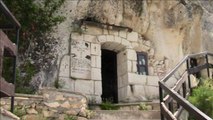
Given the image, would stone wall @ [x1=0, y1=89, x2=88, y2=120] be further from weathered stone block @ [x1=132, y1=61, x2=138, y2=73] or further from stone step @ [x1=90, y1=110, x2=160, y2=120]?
weathered stone block @ [x1=132, y1=61, x2=138, y2=73]

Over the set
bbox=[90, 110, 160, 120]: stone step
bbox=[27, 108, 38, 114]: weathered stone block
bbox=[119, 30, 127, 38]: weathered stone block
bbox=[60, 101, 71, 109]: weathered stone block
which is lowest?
bbox=[90, 110, 160, 120]: stone step

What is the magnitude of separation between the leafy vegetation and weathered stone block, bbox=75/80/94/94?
90cm

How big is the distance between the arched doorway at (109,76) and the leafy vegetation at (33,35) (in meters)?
2.71

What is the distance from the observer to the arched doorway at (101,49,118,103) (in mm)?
10801

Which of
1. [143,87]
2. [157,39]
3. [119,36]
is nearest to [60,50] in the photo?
[119,36]

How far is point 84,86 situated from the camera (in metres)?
8.82

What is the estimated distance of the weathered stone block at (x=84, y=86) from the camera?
8695mm

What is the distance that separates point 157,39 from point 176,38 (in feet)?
2.26

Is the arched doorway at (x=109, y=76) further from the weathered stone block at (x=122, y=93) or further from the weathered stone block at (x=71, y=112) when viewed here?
the weathered stone block at (x=71, y=112)

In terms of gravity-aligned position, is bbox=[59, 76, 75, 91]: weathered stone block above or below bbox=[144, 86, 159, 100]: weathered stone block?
above

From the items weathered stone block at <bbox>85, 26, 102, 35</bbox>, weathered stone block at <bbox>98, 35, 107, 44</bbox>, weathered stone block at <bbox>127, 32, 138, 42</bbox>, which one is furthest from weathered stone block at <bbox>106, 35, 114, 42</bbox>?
weathered stone block at <bbox>127, 32, 138, 42</bbox>

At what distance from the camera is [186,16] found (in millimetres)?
10945

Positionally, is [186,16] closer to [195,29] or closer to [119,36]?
[195,29]

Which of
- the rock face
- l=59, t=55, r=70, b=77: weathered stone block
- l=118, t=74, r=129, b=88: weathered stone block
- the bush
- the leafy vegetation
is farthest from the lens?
l=118, t=74, r=129, b=88: weathered stone block
